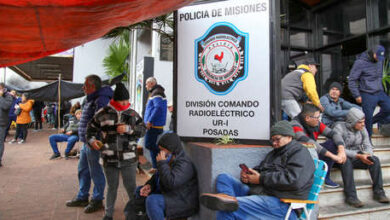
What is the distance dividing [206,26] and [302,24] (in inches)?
251

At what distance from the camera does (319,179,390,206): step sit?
3699 millimetres

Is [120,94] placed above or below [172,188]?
above

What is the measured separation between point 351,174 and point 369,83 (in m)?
2.27

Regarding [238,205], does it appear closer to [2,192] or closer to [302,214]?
[302,214]

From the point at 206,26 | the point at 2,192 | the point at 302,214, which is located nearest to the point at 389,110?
the point at 302,214

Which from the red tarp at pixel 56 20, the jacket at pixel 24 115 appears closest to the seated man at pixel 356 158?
the red tarp at pixel 56 20

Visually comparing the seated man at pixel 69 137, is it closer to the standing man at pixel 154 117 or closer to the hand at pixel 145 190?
the standing man at pixel 154 117

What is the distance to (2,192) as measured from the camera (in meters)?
4.72

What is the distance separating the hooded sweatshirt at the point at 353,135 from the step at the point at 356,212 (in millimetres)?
797

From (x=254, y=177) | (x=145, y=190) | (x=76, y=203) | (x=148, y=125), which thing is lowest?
(x=76, y=203)

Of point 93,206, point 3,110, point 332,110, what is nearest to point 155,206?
point 93,206

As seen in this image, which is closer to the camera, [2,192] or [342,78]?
[2,192]

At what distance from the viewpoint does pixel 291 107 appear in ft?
Answer: 15.0

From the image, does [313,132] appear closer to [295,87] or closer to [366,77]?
[295,87]
